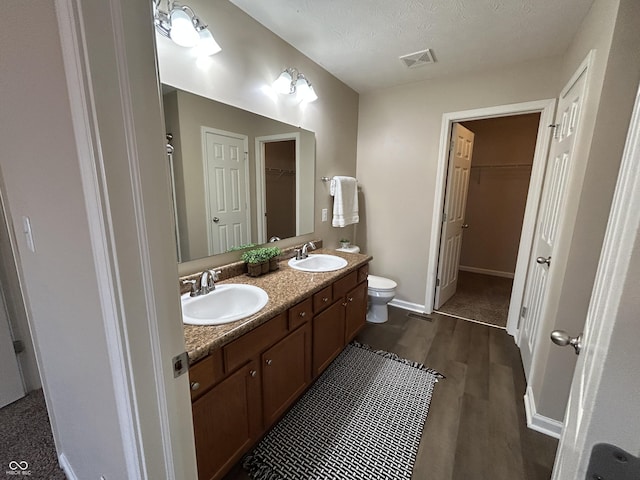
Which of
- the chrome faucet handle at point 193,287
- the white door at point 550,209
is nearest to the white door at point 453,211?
the white door at point 550,209

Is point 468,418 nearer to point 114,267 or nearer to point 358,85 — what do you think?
point 114,267

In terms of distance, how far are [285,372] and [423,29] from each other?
2265mm

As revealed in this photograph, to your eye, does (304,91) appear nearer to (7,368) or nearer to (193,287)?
(193,287)

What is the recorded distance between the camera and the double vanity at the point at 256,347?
105cm

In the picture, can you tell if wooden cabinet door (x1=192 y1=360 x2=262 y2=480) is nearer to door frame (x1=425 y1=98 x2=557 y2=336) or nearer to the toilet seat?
the toilet seat

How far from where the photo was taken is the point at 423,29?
1.77 meters

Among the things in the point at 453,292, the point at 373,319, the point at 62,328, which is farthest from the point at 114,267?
the point at 453,292

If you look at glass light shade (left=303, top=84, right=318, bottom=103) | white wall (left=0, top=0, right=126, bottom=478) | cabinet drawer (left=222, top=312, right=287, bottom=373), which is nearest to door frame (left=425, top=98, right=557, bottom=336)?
glass light shade (left=303, top=84, right=318, bottom=103)

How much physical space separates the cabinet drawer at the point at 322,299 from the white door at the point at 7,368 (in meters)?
1.85

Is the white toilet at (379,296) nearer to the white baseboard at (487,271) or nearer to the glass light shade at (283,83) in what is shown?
the glass light shade at (283,83)

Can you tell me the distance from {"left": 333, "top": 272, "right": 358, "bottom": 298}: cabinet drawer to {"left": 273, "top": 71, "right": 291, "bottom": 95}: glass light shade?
1413 mm

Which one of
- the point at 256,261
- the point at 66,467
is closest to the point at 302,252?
the point at 256,261

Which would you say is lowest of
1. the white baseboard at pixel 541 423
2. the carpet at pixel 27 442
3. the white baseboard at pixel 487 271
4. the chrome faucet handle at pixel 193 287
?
the carpet at pixel 27 442

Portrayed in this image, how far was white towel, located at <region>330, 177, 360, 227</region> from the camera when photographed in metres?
2.63
